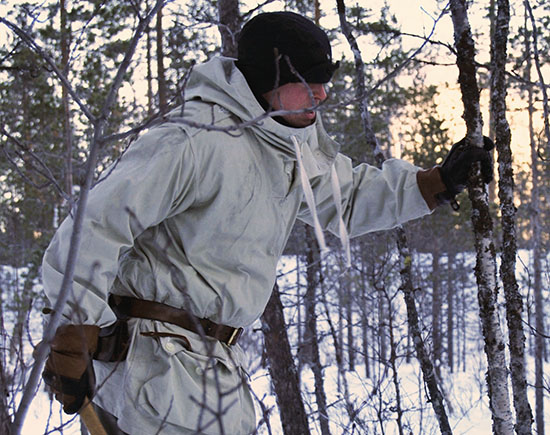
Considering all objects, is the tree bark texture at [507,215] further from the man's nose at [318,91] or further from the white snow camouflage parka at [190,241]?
the white snow camouflage parka at [190,241]

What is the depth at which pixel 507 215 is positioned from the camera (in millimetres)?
3016

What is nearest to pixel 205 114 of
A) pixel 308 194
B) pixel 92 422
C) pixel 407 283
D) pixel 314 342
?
pixel 308 194

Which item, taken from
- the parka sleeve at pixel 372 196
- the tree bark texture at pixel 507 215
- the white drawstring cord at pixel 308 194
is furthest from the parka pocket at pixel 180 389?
the tree bark texture at pixel 507 215

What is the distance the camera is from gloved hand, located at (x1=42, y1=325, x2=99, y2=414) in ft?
5.88

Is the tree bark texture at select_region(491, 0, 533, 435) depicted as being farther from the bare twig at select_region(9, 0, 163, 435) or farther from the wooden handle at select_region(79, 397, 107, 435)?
the bare twig at select_region(9, 0, 163, 435)

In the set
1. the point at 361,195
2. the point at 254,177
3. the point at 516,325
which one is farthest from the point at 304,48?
the point at 516,325

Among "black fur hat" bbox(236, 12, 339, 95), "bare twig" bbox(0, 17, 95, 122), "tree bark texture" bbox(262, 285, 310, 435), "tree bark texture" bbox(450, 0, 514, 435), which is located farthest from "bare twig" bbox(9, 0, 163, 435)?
"tree bark texture" bbox(262, 285, 310, 435)

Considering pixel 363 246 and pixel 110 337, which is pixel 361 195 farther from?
pixel 363 246

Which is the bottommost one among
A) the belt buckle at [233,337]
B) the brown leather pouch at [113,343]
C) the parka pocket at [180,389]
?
the parka pocket at [180,389]

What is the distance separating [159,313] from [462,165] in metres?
1.27

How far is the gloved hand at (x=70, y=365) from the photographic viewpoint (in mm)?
1793

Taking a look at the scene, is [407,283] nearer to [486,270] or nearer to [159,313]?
[486,270]

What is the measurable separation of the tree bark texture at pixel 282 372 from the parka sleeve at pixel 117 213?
2.63m

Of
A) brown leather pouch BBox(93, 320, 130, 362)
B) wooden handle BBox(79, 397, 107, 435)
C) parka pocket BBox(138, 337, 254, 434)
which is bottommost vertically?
wooden handle BBox(79, 397, 107, 435)
